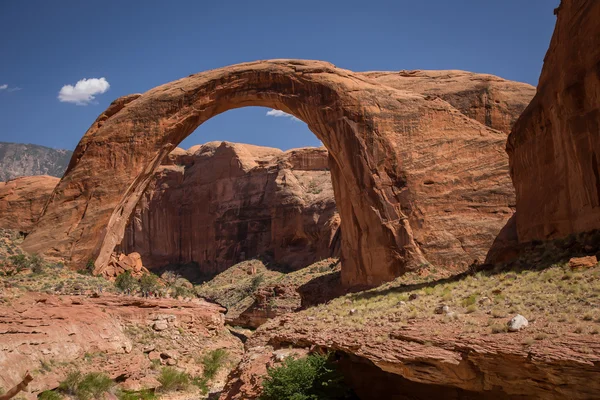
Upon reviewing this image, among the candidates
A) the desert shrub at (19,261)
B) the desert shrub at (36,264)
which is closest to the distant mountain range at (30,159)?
the desert shrub at (36,264)

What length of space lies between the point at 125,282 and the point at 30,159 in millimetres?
169217

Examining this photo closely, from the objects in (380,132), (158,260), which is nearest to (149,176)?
(380,132)

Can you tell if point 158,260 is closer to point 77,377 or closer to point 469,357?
point 77,377

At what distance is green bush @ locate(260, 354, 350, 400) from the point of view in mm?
11023

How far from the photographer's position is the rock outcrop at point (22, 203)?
2916cm

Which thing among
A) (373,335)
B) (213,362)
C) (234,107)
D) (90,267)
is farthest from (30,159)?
(373,335)

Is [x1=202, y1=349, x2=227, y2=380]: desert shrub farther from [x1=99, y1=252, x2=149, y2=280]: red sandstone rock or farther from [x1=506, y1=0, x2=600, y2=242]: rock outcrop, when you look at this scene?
[x1=506, y1=0, x2=600, y2=242]: rock outcrop

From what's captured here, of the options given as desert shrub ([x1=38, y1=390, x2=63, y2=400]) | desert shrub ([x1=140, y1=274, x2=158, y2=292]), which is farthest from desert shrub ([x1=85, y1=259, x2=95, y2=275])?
desert shrub ([x1=38, y1=390, x2=63, y2=400])

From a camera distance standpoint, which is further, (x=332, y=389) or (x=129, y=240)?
(x=129, y=240)

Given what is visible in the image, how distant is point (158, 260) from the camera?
55312 millimetres

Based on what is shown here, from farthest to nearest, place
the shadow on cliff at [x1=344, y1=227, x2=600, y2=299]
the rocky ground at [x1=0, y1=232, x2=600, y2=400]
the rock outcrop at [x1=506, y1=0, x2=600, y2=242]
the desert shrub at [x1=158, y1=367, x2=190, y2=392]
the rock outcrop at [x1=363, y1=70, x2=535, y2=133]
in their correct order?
the rock outcrop at [x1=363, y1=70, x2=535, y2=133] < the desert shrub at [x1=158, y1=367, x2=190, y2=392] < the rock outcrop at [x1=506, y1=0, x2=600, y2=242] < the shadow on cliff at [x1=344, y1=227, x2=600, y2=299] < the rocky ground at [x1=0, y1=232, x2=600, y2=400]

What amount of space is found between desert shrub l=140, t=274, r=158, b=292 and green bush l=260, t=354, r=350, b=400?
14.8 meters

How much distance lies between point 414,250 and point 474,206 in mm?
2744

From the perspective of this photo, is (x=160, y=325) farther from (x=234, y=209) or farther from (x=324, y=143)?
(x=234, y=209)
